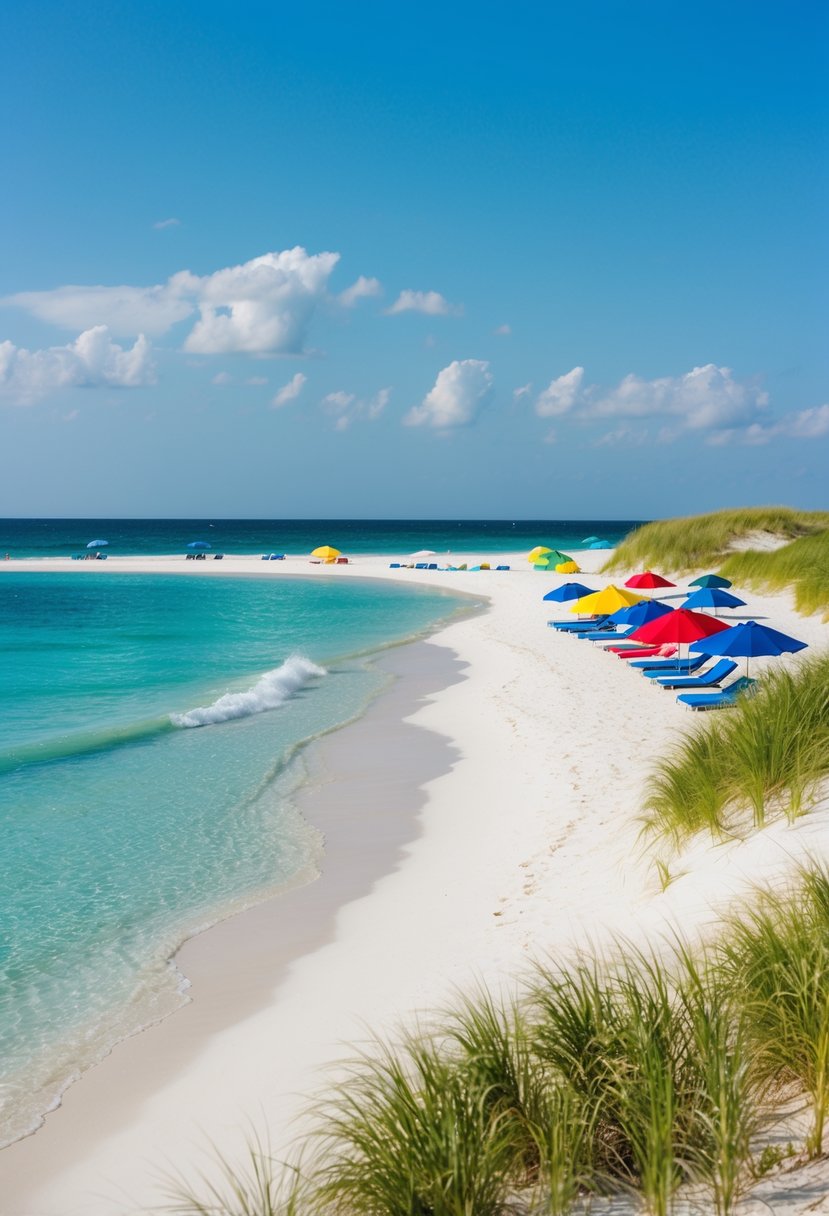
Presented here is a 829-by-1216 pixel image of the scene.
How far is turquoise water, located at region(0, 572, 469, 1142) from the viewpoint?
7.13 metres

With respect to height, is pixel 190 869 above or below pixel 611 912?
below

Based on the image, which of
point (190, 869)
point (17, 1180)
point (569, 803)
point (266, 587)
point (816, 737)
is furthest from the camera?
point (266, 587)

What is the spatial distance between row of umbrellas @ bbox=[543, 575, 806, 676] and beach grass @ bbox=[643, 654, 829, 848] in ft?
22.5

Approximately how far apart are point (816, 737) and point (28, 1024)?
6.20 metres

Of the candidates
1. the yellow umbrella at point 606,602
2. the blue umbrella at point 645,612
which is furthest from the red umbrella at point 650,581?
the blue umbrella at point 645,612

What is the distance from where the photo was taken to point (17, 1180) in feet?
16.3

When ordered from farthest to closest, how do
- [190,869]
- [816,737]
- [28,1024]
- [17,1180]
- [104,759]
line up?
[104,759] → [190,869] → [816,737] → [28,1024] → [17,1180]

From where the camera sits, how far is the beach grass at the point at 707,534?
38.8 m

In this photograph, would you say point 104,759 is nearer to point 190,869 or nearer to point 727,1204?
point 190,869

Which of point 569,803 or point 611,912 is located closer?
point 611,912

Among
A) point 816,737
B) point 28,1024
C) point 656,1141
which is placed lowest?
point 28,1024

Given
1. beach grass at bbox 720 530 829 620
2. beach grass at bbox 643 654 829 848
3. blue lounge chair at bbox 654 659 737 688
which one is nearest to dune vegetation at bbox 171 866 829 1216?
beach grass at bbox 643 654 829 848

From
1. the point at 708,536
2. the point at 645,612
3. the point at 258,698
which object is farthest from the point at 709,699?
the point at 708,536

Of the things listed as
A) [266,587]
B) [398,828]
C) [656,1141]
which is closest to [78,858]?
[398,828]
